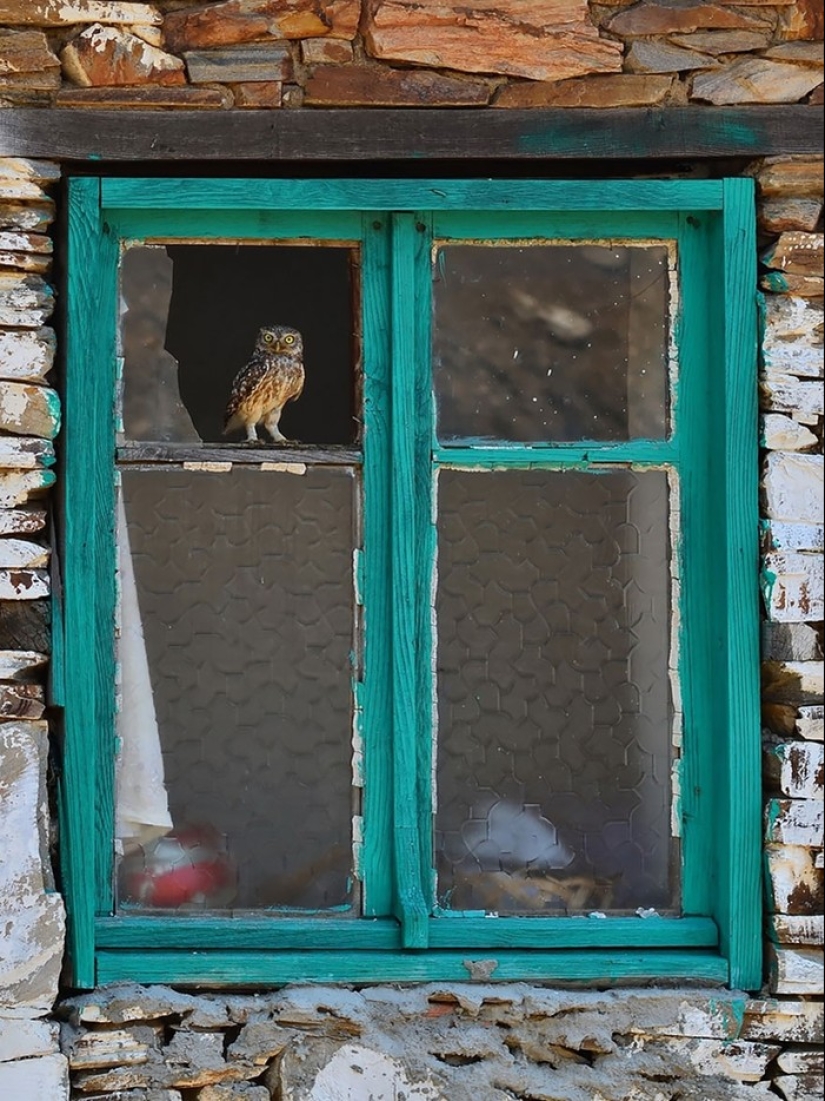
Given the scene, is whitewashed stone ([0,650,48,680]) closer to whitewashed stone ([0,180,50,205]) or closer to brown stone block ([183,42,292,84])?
whitewashed stone ([0,180,50,205])

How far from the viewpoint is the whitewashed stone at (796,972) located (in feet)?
9.09

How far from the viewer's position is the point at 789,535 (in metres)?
2.82

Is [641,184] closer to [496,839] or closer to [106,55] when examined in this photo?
[106,55]

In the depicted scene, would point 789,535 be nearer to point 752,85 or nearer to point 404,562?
point 404,562

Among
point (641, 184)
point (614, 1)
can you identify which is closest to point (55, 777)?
point (641, 184)

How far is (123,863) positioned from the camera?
9.48ft

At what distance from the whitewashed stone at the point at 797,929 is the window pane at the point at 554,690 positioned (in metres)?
0.24

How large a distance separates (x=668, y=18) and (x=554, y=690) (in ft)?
4.82

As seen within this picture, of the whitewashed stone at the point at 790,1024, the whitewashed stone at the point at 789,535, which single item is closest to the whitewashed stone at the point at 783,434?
the whitewashed stone at the point at 789,535

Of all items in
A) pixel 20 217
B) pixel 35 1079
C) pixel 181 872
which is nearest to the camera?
pixel 35 1079

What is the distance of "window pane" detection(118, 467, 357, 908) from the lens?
2.91 m

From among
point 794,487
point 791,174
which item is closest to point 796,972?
point 794,487

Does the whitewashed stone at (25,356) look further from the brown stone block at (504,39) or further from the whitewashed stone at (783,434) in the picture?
the whitewashed stone at (783,434)

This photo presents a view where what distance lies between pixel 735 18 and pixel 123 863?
7.37ft
